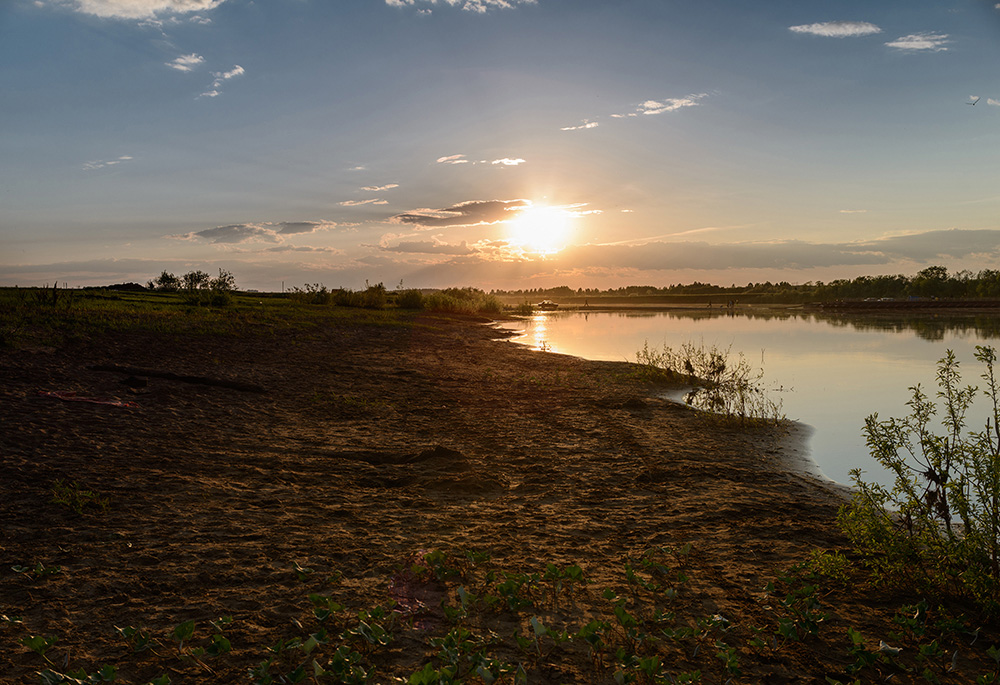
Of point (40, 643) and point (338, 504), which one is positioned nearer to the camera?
point (40, 643)

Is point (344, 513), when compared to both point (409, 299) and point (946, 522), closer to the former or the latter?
point (946, 522)

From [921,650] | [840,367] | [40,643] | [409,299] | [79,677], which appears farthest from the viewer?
[409,299]

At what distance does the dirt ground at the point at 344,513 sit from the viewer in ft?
12.3

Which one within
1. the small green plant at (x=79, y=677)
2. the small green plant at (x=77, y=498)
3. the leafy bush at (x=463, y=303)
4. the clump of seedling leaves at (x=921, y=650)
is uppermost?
the leafy bush at (x=463, y=303)

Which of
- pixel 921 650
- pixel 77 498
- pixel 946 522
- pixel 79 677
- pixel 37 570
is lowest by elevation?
pixel 921 650

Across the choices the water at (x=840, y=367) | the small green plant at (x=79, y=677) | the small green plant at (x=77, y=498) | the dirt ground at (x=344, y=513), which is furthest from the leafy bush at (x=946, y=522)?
the small green plant at (x=77, y=498)

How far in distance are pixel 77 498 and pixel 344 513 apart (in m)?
2.69

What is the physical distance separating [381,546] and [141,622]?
1.97 metres

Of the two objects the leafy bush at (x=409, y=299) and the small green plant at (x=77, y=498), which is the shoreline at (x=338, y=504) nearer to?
the small green plant at (x=77, y=498)

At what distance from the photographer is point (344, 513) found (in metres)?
5.93

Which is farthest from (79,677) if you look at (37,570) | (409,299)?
(409,299)

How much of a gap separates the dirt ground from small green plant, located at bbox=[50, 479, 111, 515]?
60mm

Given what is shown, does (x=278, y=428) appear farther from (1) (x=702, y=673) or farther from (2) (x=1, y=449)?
(1) (x=702, y=673)

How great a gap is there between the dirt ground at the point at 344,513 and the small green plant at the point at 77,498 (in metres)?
0.06
